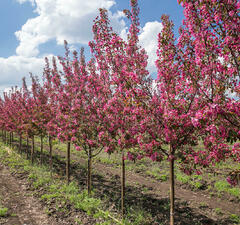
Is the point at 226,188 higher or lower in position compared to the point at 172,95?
lower

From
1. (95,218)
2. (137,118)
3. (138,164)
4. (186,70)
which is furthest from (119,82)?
(138,164)

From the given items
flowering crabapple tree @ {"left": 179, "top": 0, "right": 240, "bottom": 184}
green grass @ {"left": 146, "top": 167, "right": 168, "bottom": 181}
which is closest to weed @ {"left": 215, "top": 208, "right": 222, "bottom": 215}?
green grass @ {"left": 146, "top": 167, "right": 168, "bottom": 181}

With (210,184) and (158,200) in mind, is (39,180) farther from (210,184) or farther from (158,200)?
(210,184)

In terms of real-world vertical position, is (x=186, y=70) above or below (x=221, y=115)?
above

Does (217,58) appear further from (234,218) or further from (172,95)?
(234,218)

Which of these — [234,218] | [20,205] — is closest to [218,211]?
[234,218]

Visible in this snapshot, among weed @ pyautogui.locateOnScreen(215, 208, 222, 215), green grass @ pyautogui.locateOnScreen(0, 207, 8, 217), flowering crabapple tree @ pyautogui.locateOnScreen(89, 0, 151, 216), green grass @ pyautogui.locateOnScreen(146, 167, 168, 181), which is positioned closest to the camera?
flowering crabapple tree @ pyautogui.locateOnScreen(89, 0, 151, 216)

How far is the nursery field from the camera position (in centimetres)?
780

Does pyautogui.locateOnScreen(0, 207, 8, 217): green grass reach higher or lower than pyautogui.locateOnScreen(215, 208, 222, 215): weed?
higher

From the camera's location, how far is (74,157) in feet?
65.1

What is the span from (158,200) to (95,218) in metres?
3.60

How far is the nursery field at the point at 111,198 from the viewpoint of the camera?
25.6 ft

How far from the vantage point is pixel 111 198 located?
9961mm

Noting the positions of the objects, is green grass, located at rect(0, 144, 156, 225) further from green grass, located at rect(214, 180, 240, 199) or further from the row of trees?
green grass, located at rect(214, 180, 240, 199)
